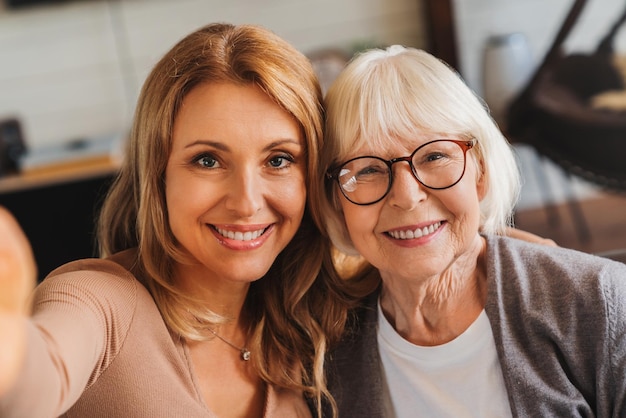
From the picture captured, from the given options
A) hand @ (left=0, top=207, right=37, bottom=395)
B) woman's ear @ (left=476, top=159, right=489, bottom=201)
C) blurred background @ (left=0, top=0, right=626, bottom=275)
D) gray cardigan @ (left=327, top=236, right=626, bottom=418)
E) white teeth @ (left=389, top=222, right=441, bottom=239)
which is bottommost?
blurred background @ (left=0, top=0, right=626, bottom=275)

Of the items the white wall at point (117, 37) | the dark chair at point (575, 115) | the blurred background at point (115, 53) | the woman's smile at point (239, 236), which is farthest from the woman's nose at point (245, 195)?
the white wall at point (117, 37)

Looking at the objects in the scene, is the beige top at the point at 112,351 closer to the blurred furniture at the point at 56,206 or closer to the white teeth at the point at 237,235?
the white teeth at the point at 237,235

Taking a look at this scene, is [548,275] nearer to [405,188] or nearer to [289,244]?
[405,188]

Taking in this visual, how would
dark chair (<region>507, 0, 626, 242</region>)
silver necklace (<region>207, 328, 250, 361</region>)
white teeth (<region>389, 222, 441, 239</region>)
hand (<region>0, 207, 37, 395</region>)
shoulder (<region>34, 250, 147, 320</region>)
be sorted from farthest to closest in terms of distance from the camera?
dark chair (<region>507, 0, 626, 242</region>)
silver necklace (<region>207, 328, 250, 361</region>)
white teeth (<region>389, 222, 441, 239</region>)
shoulder (<region>34, 250, 147, 320</region>)
hand (<region>0, 207, 37, 395</region>)

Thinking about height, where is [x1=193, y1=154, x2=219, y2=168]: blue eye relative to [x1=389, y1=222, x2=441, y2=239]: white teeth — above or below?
above

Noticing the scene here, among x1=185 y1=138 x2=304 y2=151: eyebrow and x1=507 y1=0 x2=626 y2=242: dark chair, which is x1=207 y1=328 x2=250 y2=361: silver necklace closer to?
x1=185 y1=138 x2=304 y2=151: eyebrow

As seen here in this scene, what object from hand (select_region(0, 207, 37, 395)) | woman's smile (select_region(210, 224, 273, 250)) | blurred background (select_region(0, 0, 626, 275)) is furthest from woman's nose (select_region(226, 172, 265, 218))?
blurred background (select_region(0, 0, 626, 275))

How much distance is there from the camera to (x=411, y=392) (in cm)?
148

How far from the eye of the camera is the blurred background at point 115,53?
380cm

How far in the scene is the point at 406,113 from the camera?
1.38 m

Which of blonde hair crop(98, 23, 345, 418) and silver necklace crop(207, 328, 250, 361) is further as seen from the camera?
silver necklace crop(207, 328, 250, 361)

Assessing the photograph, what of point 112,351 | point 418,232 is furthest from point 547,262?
point 112,351

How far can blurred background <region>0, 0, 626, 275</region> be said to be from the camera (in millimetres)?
3797

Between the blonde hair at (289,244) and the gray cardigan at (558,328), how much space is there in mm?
333
